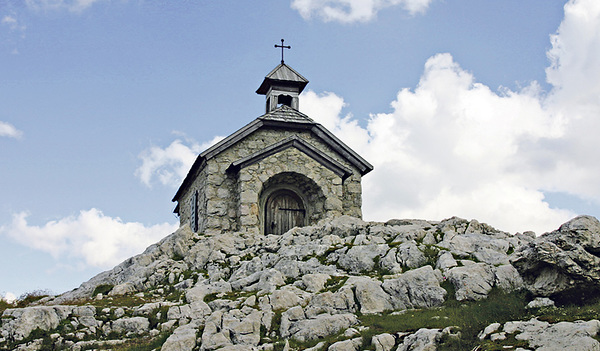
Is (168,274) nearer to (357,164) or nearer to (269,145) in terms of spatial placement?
(269,145)

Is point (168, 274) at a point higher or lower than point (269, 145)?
lower

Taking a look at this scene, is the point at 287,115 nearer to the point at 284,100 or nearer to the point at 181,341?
the point at 284,100

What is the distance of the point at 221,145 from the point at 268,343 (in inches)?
563

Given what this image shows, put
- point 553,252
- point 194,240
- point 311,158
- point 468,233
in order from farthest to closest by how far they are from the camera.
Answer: point 311,158 → point 194,240 → point 468,233 → point 553,252

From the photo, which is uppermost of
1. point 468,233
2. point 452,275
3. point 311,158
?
point 311,158

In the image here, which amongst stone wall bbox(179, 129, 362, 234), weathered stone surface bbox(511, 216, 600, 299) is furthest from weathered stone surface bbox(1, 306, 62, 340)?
weathered stone surface bbox(511, 216, 600, 299)

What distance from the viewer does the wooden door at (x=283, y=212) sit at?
83.4 feet

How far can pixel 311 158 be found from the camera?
25.2 m

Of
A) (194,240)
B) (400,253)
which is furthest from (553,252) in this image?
(194,240)

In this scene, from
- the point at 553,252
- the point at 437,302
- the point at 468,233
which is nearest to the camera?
the point at 553,252

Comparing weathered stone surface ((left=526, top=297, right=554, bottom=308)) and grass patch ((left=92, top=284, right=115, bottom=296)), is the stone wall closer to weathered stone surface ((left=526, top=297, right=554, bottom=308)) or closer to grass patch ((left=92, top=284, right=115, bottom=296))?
grass patch ((left=92, top=284, right=115, bottom=296))

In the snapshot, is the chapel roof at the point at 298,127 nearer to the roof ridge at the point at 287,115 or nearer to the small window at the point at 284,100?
the roof ridge at the point at 287,115

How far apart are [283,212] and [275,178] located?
5.05 feet

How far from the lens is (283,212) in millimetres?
25625
